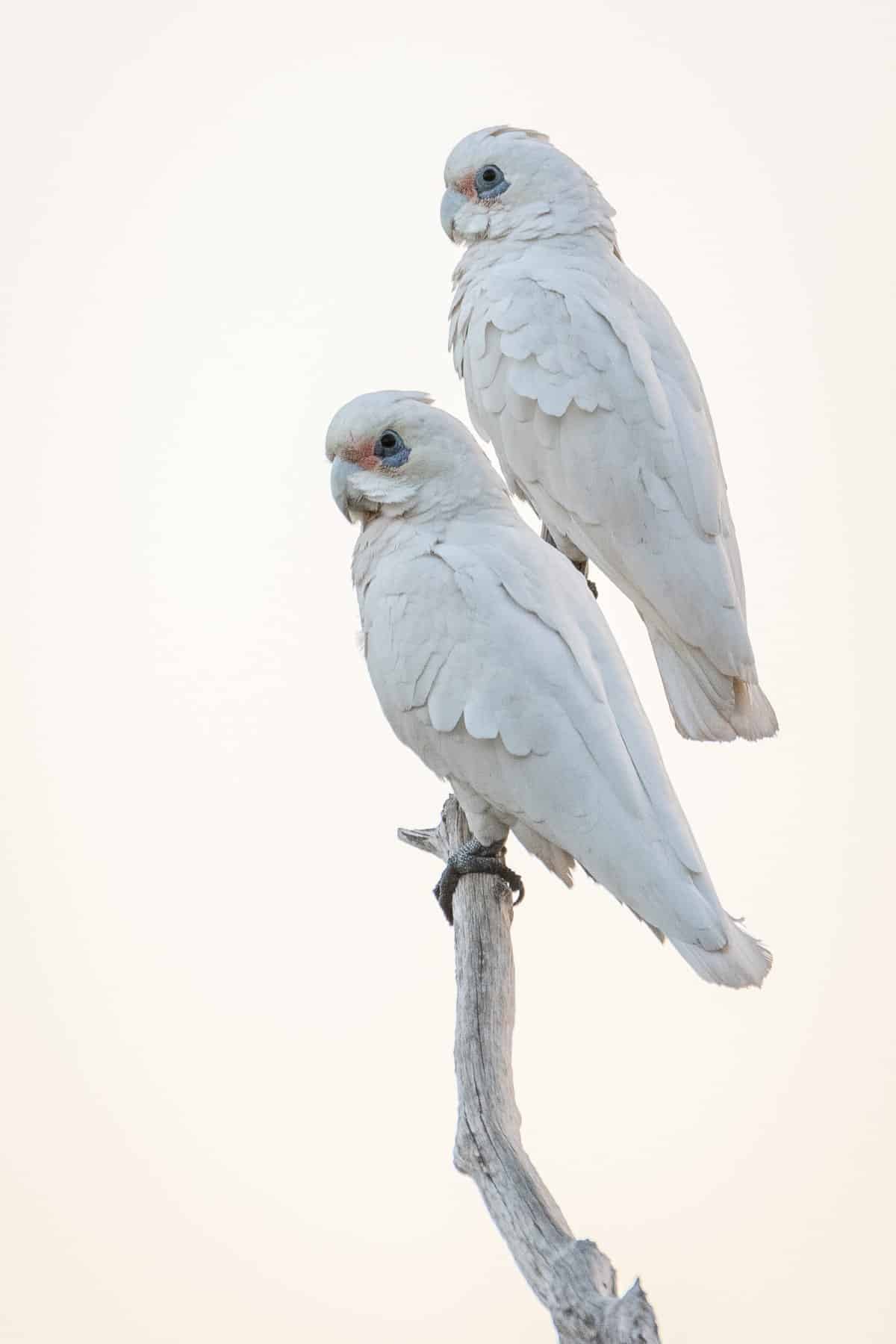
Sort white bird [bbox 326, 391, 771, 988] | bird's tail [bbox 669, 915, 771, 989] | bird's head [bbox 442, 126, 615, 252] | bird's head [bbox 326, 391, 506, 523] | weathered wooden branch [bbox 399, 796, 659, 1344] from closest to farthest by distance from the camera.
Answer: weathered wooden branch [bbox 399, 796, 659, 1344], bird's tail [bbox 669, 915, 771, 989], white bird [bbox 326, 391, 771, 988], bird's head [bbox 326, 391, 506, 523], bird's head [bbox 442, 126, 615, 252]

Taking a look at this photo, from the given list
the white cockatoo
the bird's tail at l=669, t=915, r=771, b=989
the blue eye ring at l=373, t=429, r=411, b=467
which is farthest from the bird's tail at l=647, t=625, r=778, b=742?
the bird's tail at l=669, t=915, r=771, b=989

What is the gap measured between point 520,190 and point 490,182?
76 millimetres

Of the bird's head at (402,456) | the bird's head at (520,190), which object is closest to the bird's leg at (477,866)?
the bird's head at (402,456)

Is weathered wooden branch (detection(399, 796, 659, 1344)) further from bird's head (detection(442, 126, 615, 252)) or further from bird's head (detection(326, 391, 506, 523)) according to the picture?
bird's head (detection(442, 126, 615, 252))

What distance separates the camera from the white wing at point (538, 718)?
229 cm

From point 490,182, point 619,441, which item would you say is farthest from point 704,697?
point 490,182

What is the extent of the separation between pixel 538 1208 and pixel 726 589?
1.36 m

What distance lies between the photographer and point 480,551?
2553 mm

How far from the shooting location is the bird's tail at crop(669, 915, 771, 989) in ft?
7.23

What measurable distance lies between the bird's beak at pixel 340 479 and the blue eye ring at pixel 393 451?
0.06 m

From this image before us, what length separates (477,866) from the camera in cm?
265

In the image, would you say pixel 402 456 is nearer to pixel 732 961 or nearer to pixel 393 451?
pixel 393 451

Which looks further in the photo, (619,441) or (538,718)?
(619,441)

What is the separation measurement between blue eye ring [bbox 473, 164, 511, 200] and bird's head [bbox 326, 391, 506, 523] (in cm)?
84
